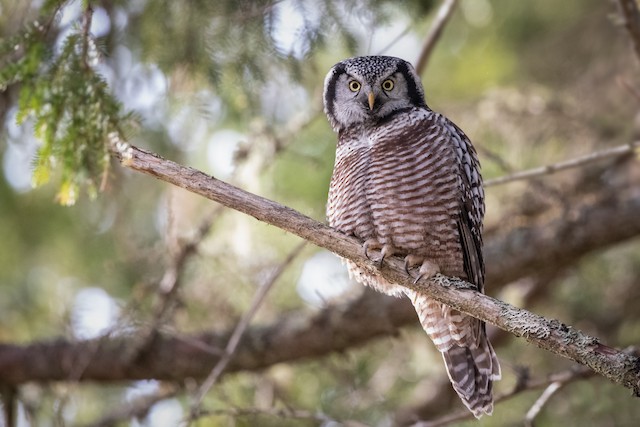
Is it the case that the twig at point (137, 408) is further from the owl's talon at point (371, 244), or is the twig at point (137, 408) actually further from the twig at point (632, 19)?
the twig at point (632, 19)

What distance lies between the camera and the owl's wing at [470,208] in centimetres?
500

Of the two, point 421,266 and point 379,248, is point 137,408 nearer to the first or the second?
point 379,248

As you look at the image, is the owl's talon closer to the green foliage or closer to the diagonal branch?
the diagonal branch

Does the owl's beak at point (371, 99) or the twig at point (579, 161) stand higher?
the owl's beak at point (371, 99)

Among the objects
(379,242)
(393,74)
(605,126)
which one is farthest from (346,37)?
(605,126)

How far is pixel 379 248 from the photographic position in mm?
4848

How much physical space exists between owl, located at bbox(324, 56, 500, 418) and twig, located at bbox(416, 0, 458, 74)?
0.75m

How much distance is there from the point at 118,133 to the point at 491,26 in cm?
550

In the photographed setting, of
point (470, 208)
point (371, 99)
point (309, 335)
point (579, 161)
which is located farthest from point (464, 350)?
point (371, 99)

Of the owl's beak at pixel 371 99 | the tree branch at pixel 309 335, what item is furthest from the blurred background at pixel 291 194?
the owl's beak at pixel 371 99

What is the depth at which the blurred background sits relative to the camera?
6.18 metres

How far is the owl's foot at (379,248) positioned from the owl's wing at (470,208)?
18.7 inches

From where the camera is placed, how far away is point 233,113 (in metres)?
7.31

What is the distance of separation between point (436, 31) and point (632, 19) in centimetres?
136
